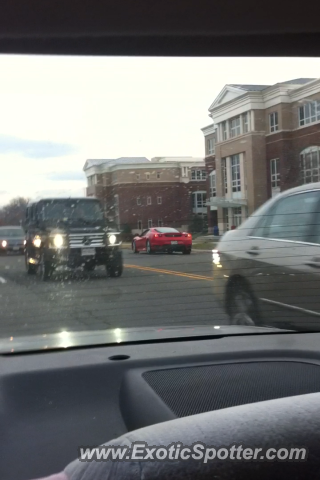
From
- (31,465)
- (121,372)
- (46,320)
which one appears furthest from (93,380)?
Answer: (46,320)

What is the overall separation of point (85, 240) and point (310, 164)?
2.08 m

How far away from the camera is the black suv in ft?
15.2

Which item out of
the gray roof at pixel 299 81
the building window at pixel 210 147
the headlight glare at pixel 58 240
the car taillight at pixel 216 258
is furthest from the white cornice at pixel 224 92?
the headlight glare at pixel 58 240

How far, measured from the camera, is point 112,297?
490 centimetres

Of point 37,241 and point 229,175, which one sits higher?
point 229,175

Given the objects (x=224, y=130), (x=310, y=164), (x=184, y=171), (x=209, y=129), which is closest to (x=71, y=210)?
(x=184, y=171)

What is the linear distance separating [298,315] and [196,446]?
3462 mm

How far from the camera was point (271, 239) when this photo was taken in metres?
4.84

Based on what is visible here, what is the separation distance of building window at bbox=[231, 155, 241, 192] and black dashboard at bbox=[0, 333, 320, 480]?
1.81 m

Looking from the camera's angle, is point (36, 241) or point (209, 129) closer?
point (36, 241)

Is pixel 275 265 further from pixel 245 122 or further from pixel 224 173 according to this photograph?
Answer: pixel 245 122

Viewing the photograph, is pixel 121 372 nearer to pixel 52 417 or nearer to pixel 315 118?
pixel 52 417

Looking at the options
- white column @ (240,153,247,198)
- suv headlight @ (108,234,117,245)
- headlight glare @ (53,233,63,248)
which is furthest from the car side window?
headlight glare @ (53,233,63,248)

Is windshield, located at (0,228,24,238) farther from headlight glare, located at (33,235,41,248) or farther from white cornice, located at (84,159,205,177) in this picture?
white cornice, located at (84,159,205,177)
